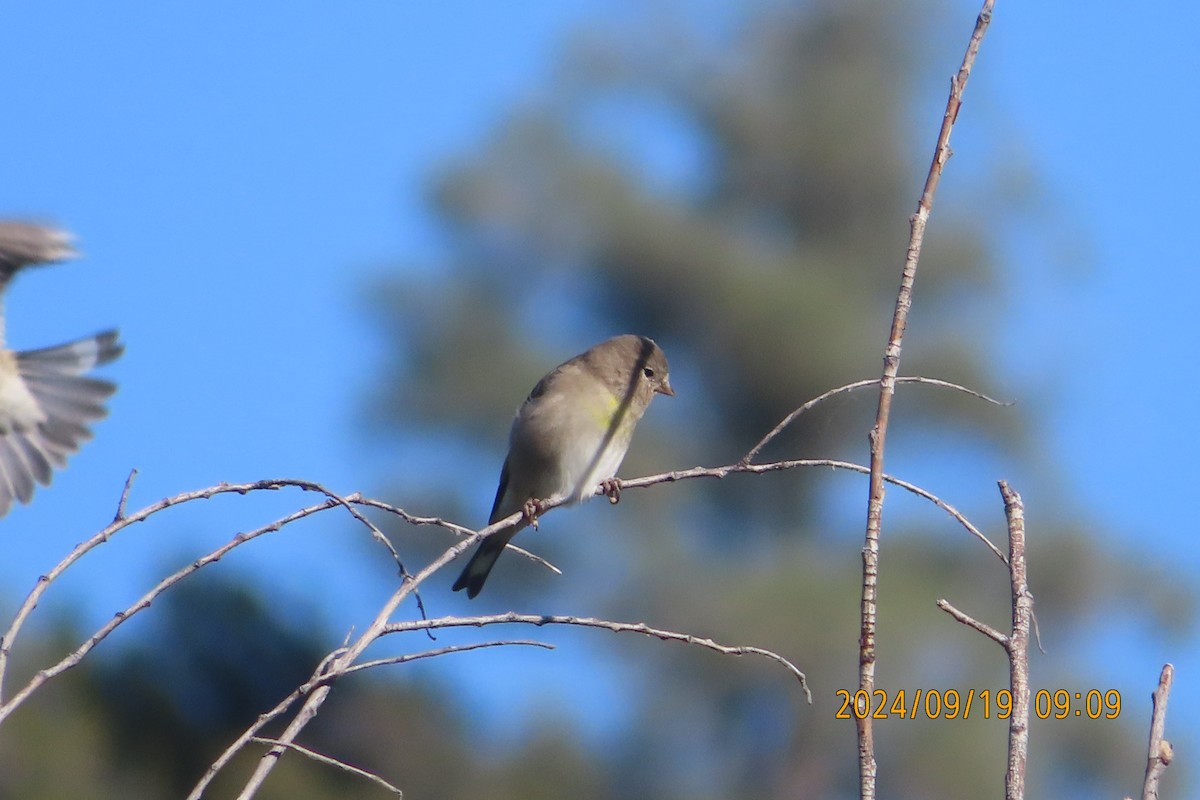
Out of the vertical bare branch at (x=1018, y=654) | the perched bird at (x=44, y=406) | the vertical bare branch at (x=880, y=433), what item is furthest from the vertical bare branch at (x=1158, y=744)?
the perched bird at (x=44, y=406)

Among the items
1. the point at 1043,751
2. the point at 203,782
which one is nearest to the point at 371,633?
the point at 203,782

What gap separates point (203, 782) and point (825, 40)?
26397mm

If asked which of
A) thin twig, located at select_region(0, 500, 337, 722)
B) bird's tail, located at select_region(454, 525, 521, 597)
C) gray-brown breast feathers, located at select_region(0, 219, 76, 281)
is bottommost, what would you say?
thin twig, located at select_region(0, 500, 337, 722)

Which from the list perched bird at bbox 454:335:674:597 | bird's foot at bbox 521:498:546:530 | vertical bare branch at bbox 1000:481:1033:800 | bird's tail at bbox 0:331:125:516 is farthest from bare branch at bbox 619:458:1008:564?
bird's tail at bbox 0:331:125:516

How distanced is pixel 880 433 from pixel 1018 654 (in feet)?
1.25

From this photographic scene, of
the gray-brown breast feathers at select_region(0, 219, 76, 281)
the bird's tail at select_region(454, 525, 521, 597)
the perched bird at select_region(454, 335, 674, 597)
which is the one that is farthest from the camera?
→ the bird's tail at select_region(454, 525, 521, 597)

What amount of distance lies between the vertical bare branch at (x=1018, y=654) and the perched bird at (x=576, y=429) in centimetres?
275

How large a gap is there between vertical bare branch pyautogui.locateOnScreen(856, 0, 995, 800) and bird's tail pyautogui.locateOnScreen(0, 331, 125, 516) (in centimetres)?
315

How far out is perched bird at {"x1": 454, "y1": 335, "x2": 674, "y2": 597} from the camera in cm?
529

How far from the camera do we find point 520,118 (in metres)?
24.8

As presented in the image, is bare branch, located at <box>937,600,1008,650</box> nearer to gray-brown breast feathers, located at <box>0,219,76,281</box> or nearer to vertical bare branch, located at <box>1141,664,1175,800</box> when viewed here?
vertical bare branch, located at <box>1141,664,1175,800</box>

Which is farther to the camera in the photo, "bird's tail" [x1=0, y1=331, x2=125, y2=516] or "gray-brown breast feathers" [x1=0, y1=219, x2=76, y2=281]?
"bird's tail" [x1=0, y1=331, x2=125, y2=516]

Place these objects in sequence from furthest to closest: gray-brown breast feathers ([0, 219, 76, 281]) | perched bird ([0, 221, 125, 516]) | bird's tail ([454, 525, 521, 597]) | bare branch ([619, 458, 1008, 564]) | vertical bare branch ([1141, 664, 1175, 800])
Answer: bird's tail ([454, 525, 521, 597]) → perched bird ([0, 221, 125, 516]) → gray-brown breast feathers ([0, 219, 76, 281]) → bare branch ([619, 458, 1008, 564]) → vertical bare branch ([1141, 664, 1175, 800])

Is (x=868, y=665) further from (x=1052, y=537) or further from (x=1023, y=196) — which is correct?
(x=1023, y=196)
